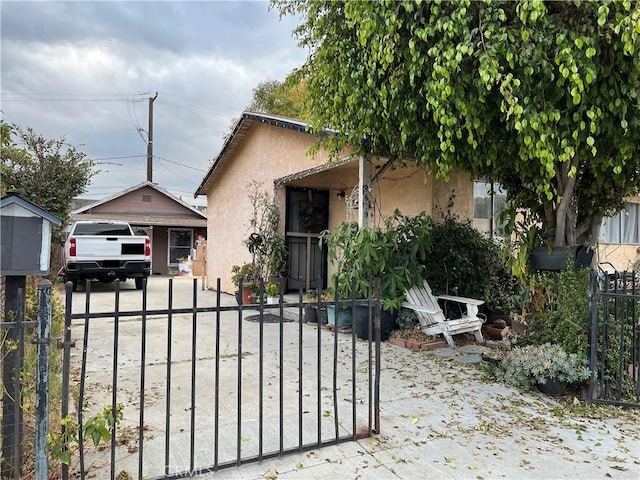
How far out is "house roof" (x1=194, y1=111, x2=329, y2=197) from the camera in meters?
8.45

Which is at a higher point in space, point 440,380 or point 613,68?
point 613,68

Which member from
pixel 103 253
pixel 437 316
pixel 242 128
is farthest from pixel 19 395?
pixel 103 253

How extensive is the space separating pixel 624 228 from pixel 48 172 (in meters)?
14.0

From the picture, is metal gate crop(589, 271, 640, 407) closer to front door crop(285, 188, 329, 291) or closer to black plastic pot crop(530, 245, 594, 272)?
black plastic pot crop(530, 245, 594, 272)

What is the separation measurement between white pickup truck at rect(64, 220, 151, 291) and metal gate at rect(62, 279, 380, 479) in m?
5.60

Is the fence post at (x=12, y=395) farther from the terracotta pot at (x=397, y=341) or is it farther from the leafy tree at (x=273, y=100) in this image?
the leafy tree at (x=273, y=100)

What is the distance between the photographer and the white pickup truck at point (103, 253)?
11281 millimetres

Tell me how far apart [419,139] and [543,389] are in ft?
9.23

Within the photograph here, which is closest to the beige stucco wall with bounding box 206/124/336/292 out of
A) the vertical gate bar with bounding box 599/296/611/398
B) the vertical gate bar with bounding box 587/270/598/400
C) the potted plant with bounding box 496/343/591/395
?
A: the potted plant with bounding box 496/343/591/395

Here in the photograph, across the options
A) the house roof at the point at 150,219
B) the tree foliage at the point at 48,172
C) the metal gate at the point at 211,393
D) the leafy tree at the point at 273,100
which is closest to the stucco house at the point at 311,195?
the metal gate at the point at 211,393

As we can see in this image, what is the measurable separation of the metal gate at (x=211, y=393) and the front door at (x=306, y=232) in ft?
12.9

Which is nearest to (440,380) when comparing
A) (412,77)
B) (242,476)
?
(242,476)

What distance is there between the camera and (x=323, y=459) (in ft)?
9.00

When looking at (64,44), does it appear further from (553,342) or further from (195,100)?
(195,100)
